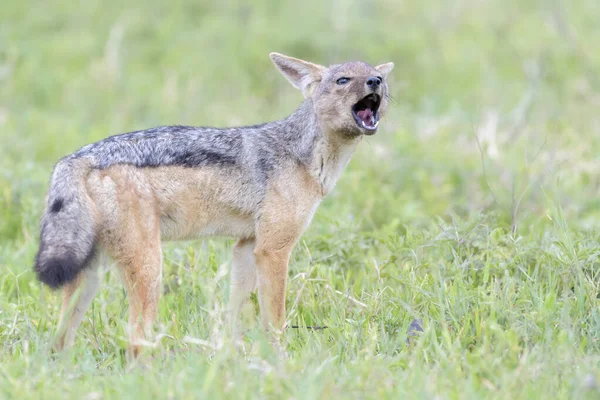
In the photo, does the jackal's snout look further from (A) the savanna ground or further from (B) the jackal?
(A) the savanna ground

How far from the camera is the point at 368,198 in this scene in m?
8.64

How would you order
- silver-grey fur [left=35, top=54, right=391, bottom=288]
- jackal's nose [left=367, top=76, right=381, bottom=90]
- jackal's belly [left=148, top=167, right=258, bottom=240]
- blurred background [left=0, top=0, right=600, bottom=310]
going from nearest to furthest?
silver-grey fur [left=35, top=54, right=391, bottom=288] < jackal's belly [left=148, top=167, right=258, bottom=240] < jackal's nose [left=367, top=76, right=381, bottom=90] < blurred background [left=0, top=0, right=600, bottom=310]

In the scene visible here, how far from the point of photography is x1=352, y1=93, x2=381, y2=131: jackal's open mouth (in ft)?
20.4

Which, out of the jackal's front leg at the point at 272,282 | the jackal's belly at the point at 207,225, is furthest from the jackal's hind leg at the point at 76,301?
the jackal's front leg at the point at 272,282

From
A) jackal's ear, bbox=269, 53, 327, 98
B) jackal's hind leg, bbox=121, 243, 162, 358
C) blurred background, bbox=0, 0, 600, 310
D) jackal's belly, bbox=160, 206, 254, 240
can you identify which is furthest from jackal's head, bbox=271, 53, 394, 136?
jackal's hind leg, bbox=121, 243, 162, 358

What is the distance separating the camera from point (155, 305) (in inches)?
211

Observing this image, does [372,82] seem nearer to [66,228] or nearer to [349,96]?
[349,96]

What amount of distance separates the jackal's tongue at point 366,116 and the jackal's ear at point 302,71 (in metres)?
Result: 0.47

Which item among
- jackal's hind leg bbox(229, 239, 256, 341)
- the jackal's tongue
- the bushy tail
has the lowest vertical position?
jackal's hind leg bbox(229, 239, 256, 341)

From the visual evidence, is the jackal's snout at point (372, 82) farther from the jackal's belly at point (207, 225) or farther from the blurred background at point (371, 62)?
the blurred background at point (371, 62)

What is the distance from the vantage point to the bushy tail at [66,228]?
15.9ft

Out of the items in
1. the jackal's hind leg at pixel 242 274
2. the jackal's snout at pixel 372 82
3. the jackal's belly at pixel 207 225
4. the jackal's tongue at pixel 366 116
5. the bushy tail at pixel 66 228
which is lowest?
the jackal's hind leg at pixel 242 274

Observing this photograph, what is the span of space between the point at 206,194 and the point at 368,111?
1291 mm

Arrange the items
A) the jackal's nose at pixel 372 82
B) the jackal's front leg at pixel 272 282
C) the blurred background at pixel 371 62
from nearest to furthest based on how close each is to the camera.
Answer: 1. the jackal's front leg at pixel 272 282
2. the jackal's nose at pixel 372 82
3. the blurred background at pixel 371 62
